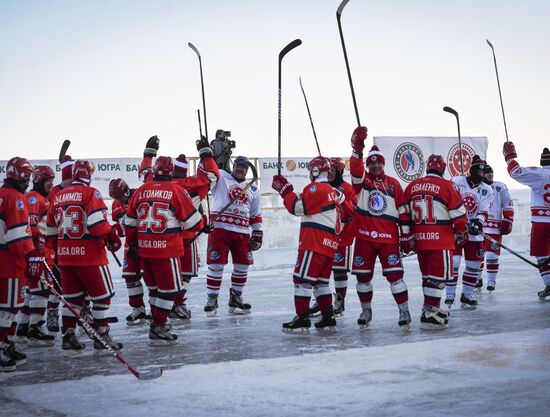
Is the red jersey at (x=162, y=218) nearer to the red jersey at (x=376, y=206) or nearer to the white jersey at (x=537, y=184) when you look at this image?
the red jersey at (x=376, y=206)

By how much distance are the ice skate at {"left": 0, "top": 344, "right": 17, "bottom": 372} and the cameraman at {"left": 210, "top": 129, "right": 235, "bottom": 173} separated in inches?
189

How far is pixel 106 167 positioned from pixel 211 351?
13773 mm

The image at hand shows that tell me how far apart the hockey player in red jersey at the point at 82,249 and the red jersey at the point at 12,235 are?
26.3 inches

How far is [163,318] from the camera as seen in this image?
293 inches

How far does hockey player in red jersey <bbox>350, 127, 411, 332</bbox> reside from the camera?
792 cm

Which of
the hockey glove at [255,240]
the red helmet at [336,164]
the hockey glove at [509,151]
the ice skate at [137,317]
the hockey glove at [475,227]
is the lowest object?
the ice skate at [137,317]

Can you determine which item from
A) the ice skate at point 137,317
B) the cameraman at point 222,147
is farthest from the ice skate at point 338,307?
the cameraman at point 222,147

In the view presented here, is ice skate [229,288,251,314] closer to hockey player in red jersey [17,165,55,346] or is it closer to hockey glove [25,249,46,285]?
hockey player in red jersey [17,165,55,346]

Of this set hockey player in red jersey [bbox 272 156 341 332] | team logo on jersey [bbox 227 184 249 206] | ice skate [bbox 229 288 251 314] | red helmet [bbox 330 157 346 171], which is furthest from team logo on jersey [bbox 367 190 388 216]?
ice skate [bbox 229 288 251 314]

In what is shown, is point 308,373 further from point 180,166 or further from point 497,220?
point 497,220

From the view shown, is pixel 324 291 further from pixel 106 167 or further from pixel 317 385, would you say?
pixel 106 167

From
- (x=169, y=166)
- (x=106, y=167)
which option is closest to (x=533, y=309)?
(x=169, y=166)

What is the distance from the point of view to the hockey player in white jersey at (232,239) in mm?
9734

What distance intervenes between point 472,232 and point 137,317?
418cm
